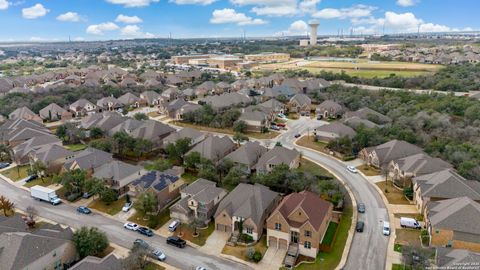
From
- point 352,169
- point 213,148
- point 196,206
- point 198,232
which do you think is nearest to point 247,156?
point 213,148

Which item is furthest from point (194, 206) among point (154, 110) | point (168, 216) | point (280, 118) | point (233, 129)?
point (154, 110)

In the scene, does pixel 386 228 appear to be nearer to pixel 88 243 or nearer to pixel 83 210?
pixel 88 243

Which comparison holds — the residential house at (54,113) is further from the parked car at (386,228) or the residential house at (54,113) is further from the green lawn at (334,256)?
the parked car at (386,228)

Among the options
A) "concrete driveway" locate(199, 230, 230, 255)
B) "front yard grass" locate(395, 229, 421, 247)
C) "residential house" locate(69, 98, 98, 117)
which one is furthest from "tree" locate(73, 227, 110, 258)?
"residential house" locate(69, 98, 98, 117)

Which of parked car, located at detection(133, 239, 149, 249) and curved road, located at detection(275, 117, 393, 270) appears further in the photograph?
parked car, located at detection(133, 239, 149, 249)

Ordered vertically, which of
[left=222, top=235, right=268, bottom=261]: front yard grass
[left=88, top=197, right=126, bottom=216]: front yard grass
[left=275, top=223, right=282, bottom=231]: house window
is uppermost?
[left=275, top=223, right=282, bottom=231]: house window

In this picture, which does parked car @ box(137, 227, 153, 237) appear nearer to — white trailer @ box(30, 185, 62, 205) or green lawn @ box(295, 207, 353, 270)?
white trailer @ box(30, 185, 62, 205)
